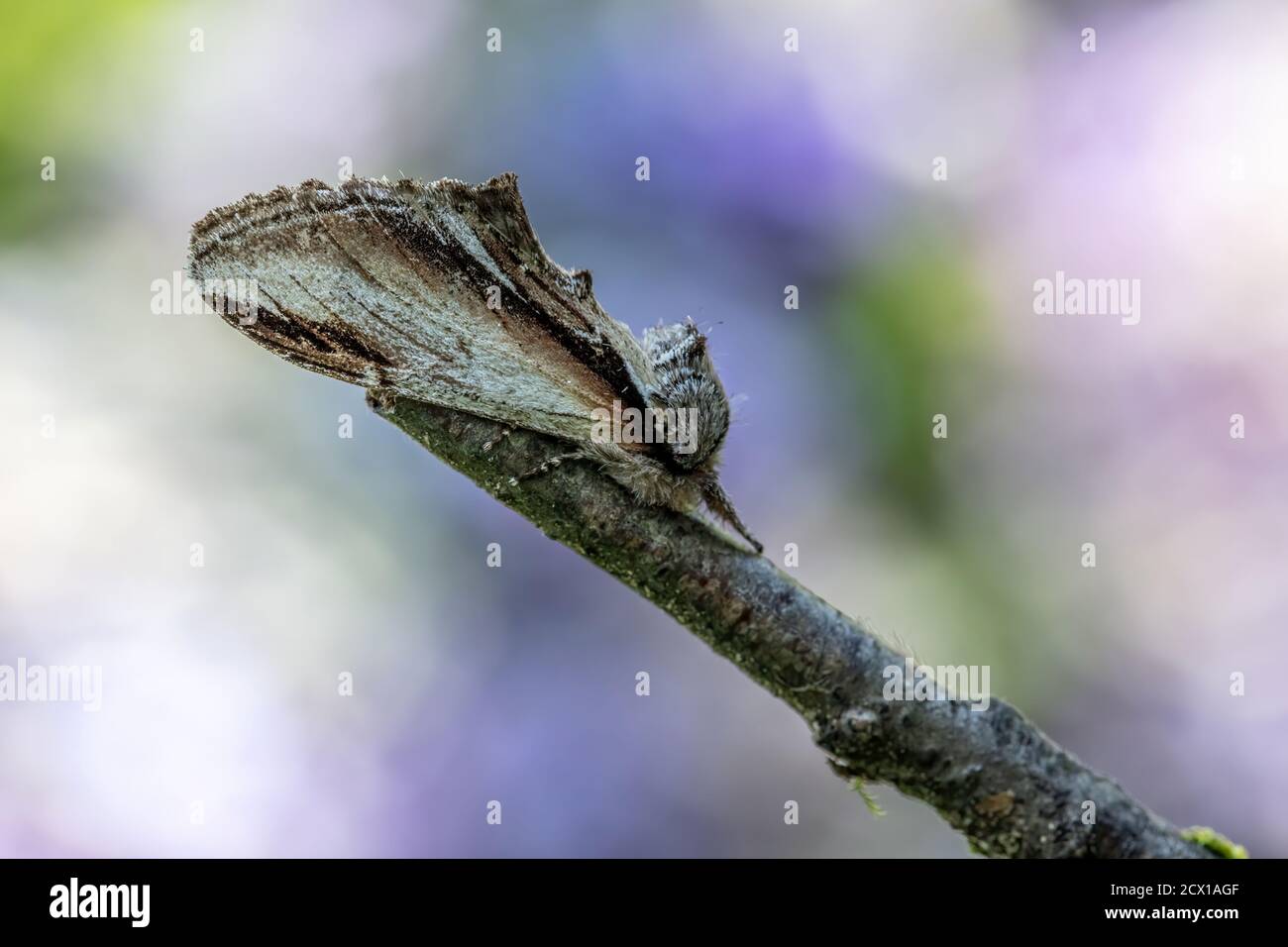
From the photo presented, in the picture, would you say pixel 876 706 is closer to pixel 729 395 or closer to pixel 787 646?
pixel 787 646

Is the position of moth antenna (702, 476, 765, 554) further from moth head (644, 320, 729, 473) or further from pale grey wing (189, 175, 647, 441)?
pale grey wing (189, 175, 647, 441)

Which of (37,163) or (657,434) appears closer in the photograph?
(657,434)

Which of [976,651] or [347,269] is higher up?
[347,269]

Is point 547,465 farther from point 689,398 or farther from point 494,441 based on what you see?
point 689,398

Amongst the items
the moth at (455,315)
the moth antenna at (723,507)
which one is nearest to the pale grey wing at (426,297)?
the moth at (455,315)

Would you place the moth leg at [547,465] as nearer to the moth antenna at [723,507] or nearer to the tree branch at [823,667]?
the tree branch at [823,667]

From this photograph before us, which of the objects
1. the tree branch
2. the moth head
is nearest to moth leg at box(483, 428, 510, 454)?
the tree branch

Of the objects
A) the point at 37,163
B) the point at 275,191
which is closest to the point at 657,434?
the point at 275,191
